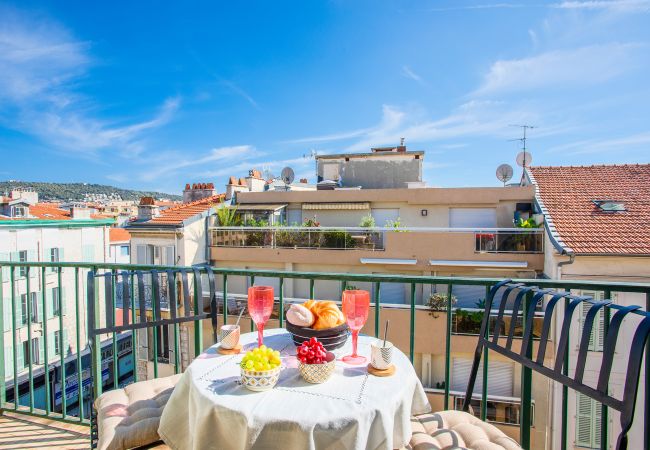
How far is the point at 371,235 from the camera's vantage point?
42.7 feet

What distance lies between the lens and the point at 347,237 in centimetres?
1322

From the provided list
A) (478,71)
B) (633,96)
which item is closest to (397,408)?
(478,71)

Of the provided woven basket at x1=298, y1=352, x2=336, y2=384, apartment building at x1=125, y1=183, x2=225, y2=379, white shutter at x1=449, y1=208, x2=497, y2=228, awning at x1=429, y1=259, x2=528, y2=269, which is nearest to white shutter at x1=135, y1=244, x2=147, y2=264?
apartment building at x1=125, y1=183, x2=225, y2=379

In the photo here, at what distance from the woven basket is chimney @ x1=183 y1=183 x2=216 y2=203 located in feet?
63.3

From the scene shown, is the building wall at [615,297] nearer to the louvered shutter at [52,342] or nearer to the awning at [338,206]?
the awning at [338,206]

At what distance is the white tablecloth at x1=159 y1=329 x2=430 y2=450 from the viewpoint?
112cm

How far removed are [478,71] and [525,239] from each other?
11693mm

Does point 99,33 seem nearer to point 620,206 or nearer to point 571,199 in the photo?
point 571,199

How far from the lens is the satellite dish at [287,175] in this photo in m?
18.1

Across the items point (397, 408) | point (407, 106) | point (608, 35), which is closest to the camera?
point (397, 408)

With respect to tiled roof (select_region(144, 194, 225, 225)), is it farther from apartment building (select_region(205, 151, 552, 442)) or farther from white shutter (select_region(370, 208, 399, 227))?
white shutter (select_region(370, 208, 399, 227))

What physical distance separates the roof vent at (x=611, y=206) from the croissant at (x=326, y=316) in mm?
12996

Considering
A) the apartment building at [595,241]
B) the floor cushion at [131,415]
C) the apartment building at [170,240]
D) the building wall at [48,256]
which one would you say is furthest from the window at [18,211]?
the apartment building at [595,241]

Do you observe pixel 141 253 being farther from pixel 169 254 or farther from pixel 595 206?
pixel 595 206
